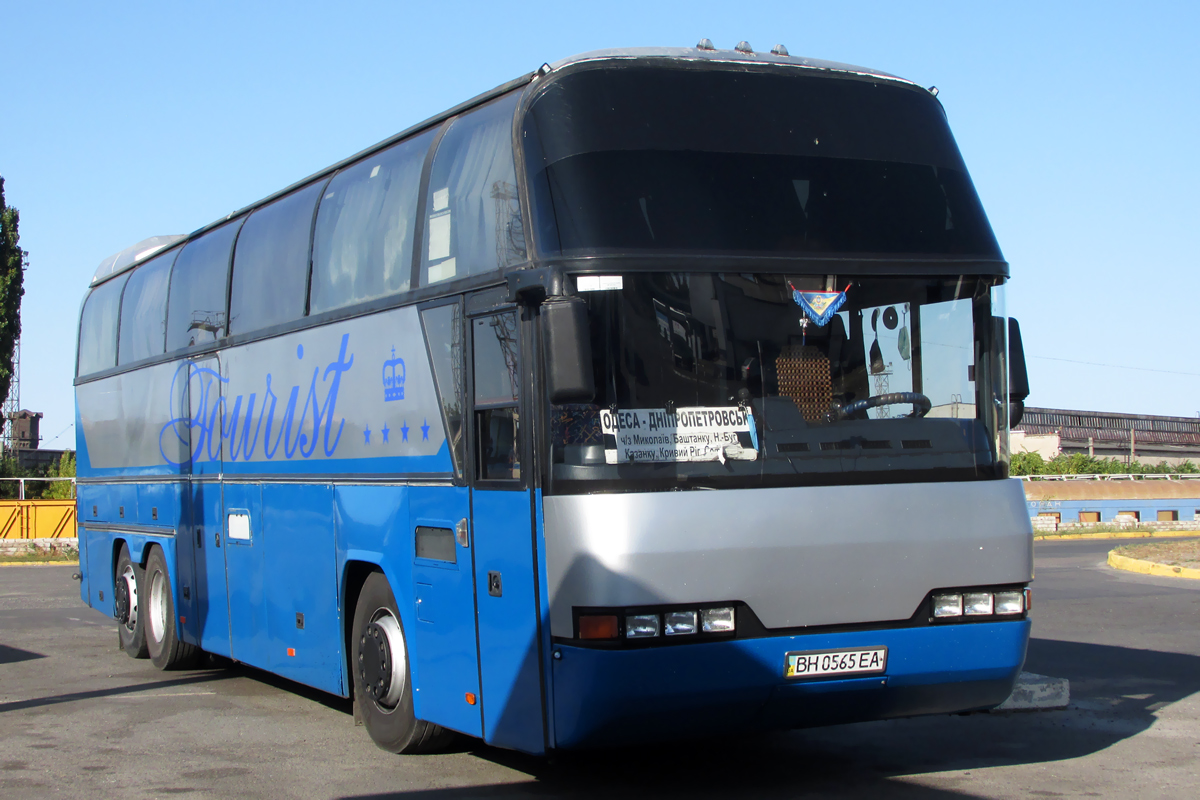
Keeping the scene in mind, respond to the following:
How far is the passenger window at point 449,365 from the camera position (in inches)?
278

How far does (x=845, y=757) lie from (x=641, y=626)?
242cm

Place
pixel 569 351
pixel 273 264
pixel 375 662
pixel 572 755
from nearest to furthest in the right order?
pixel 569 351 → pixel 572 755 → pixel 375 662 → pixel 273 264

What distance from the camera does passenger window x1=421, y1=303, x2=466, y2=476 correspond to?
706 cm

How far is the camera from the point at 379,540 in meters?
7.98

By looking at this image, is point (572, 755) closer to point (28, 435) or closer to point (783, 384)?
point (783, 384)

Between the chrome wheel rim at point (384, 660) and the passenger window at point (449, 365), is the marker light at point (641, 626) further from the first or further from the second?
the chrome wheel rim at point (384, 660)

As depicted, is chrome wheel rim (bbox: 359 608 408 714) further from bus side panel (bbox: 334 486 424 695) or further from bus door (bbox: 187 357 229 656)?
bus door (bbox: 187 357 229 656)

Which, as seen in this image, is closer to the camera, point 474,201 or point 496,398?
point 496,398

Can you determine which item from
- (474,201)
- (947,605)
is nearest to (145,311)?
(474,201)

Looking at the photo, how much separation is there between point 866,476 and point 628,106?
7.19ft

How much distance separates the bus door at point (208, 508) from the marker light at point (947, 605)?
6.51 meters

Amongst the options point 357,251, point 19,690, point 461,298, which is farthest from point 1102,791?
point 19,690

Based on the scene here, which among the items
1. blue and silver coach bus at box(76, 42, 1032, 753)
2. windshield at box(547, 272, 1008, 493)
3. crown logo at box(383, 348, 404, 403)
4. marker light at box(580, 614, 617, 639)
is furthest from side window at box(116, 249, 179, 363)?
marker light at box(580, 614, 617, 639)

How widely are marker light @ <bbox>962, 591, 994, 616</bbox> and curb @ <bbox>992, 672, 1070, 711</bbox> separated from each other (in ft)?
9.18
